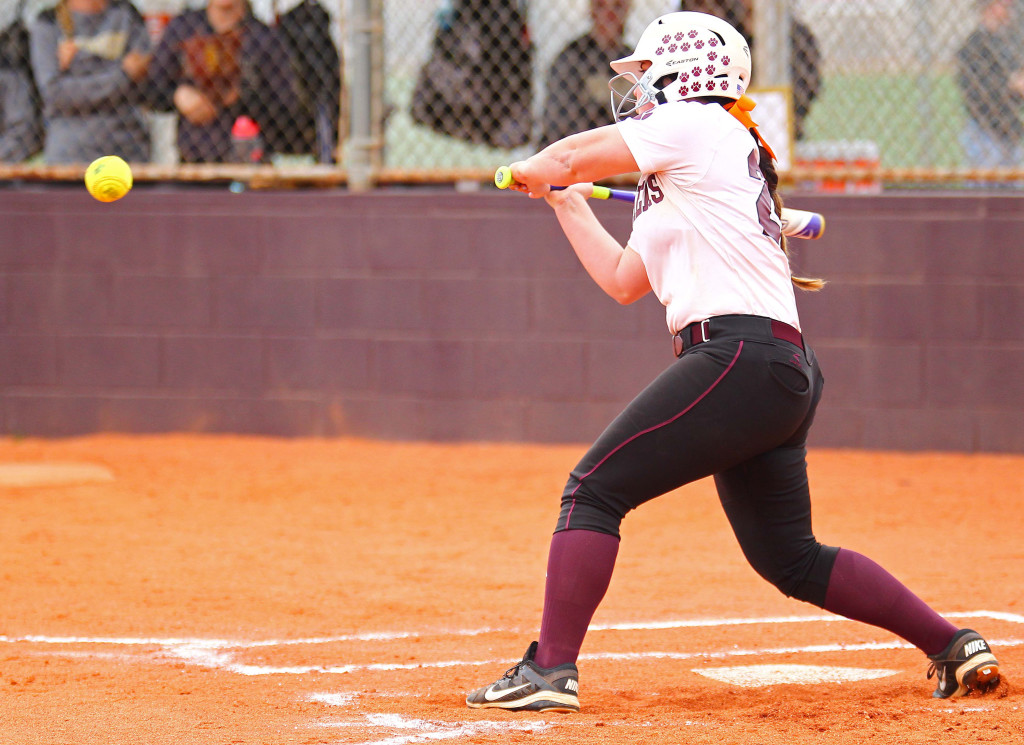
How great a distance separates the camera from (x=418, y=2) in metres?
7.79

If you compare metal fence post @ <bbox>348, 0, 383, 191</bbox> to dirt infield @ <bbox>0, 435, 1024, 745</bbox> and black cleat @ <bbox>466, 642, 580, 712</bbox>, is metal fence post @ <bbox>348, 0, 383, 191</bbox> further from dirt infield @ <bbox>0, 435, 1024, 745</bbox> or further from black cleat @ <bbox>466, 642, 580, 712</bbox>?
black cleat @ <bbox>466, 642, 580, 712</bbox>

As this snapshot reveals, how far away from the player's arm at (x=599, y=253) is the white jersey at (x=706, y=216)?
0.47ft

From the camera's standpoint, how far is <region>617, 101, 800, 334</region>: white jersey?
2.96 metres

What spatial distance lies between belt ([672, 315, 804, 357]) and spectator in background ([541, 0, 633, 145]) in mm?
4570

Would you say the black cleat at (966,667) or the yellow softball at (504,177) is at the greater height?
the yellow softball at (504,177)

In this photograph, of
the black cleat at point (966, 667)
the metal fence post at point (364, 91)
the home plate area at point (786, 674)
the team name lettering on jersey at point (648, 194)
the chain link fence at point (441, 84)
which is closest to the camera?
the team name lettering on jersey at point (648, 194)

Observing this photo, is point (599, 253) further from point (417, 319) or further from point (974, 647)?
point (417, 319)

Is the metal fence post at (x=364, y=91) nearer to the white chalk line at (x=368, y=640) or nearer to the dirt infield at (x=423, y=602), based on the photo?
the dirt infield at (x=423, y=602)

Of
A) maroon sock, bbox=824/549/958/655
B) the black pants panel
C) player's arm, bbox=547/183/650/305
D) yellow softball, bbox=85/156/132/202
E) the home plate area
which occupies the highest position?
yellow softball, bbox=85/156/132/202

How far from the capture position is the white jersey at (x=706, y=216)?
2.96 meters

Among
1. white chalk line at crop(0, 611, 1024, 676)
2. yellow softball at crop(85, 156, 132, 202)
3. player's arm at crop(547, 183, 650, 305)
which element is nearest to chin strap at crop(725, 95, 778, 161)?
player's arm at crop(547, 183, 650, 305)

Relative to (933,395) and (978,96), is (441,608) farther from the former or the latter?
(978,96)

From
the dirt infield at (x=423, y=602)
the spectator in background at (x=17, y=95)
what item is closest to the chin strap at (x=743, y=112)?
the dirt infield at (x=423, y=602)

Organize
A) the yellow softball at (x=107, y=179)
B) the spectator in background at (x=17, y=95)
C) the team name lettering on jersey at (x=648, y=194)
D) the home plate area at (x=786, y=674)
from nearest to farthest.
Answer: the team name lettering on jersey at (x=648, y=194) < the home plate area at (x=786, y=674) < the yellow softball at (x=107, y=179) < the spectator in background at (x=17, y=95)
